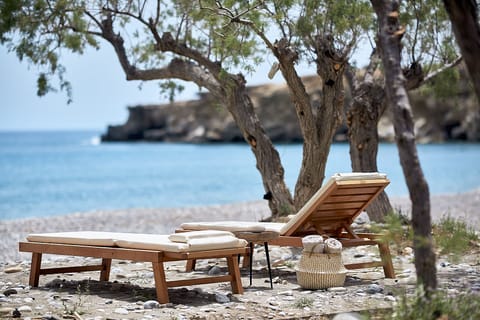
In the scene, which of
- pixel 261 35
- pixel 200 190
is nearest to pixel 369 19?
pixel 261 35

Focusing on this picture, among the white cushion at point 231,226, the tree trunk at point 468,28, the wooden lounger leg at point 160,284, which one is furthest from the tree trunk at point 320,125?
the tree trunk at point 468,28

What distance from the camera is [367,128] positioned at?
1101 centimetres

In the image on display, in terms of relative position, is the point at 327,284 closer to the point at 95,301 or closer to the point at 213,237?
the point at 213,237

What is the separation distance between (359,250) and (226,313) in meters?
3.99

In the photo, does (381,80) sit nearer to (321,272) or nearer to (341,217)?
(341,217)

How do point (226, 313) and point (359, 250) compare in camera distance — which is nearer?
point (226, 313)

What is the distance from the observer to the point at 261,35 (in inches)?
371

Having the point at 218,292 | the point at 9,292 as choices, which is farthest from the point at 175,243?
the point at 9,292

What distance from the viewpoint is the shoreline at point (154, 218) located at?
47.3 ft

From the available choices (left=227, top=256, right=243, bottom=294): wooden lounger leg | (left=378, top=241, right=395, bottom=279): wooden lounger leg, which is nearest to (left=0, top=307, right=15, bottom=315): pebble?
(left=227, top=256, right=243, bottom=294): wooden lounger leg

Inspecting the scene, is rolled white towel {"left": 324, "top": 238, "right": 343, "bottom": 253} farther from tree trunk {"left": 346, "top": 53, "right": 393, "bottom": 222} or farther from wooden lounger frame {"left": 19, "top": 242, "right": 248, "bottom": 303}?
tree trunk {"left": 346, "top": 53, "right": 393, "bottom": 222}

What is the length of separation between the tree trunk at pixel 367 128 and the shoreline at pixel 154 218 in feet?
6.76

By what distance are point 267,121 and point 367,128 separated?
64260 millimetres

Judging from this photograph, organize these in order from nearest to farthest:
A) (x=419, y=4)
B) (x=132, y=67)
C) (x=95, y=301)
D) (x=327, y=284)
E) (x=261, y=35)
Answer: (x=95, y=301) → (x=327, y=284) → (x=261, y=35) → (x=419, y=4) → (x=132, y=67)
